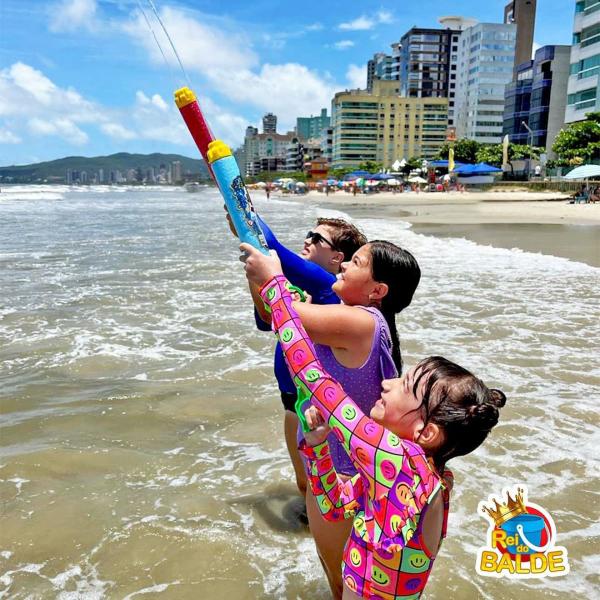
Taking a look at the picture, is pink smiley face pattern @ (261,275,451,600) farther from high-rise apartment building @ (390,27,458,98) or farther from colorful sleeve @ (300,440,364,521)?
high-rise apartment building @ (390,27,458,98)

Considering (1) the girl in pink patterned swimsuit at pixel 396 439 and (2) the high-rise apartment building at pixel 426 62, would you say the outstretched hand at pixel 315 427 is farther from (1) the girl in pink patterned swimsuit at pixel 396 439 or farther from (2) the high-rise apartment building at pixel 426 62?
(2) the high-rise apartment building at pixel 426 62

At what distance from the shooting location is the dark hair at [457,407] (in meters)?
1.70

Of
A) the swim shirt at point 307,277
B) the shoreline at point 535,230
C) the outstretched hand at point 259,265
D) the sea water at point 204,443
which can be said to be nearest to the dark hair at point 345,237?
→ the swim shirt at point 307,277

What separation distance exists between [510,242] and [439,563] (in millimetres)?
17309

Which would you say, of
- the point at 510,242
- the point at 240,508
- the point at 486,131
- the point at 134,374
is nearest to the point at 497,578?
the point at 240,508

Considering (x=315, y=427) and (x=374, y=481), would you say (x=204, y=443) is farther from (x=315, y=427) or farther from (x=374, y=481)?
(x=374, y=481)

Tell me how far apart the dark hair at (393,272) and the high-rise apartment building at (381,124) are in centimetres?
15824

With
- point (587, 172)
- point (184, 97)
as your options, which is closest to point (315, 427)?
point (184, 97)

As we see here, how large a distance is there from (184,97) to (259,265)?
23.9 inches

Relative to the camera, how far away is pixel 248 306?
9625mm

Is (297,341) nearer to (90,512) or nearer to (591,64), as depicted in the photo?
(90,512)

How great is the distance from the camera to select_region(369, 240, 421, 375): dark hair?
7.34 ft

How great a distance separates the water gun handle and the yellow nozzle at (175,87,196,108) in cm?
15

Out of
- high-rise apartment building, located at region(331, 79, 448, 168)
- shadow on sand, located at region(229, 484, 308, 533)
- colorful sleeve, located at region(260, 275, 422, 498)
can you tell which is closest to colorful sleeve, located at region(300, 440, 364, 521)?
colorful sleeve, located at region(260, 275, 422, 498)
